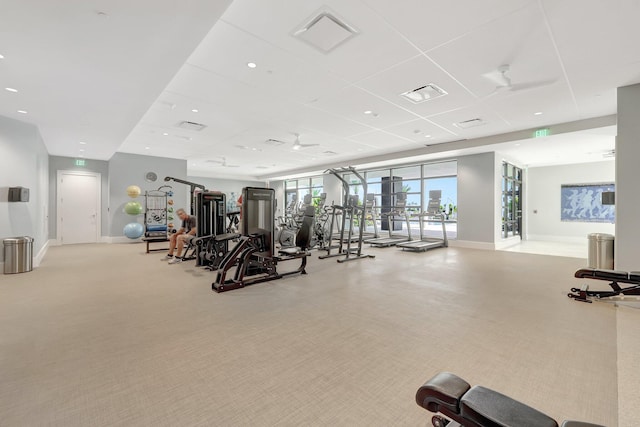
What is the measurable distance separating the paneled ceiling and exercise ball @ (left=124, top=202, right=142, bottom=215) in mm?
2452

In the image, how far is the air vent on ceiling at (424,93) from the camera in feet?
15.1

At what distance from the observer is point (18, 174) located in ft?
18.0

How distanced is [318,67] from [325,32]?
776 millimetres

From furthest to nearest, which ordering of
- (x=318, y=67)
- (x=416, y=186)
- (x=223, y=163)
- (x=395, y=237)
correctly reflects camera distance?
(x=223, y=163) < (x=416, y=186) < (x=395, y=237) < (x=318, y=67)

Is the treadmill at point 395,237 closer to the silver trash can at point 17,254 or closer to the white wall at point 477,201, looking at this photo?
the white wall at point 477,201

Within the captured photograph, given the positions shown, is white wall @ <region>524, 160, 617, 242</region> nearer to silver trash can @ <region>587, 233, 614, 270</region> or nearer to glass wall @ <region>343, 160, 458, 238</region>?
glass wall @ <region>343, 160, 458, 238</region>

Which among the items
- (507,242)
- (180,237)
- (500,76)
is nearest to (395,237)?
(507,242)

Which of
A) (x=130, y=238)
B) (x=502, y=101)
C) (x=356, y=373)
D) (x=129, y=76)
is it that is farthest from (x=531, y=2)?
(x=130, y=238)

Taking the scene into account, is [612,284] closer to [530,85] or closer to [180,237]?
[530,85]

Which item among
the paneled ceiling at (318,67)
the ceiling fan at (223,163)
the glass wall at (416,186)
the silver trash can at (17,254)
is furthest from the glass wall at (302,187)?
the silver trash can at (17,254)

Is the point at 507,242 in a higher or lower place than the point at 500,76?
lower

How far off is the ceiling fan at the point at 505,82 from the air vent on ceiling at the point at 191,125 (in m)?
5.78

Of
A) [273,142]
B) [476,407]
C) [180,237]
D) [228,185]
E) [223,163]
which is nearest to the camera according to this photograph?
[476,407]

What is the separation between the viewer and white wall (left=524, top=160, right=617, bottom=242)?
984cm
